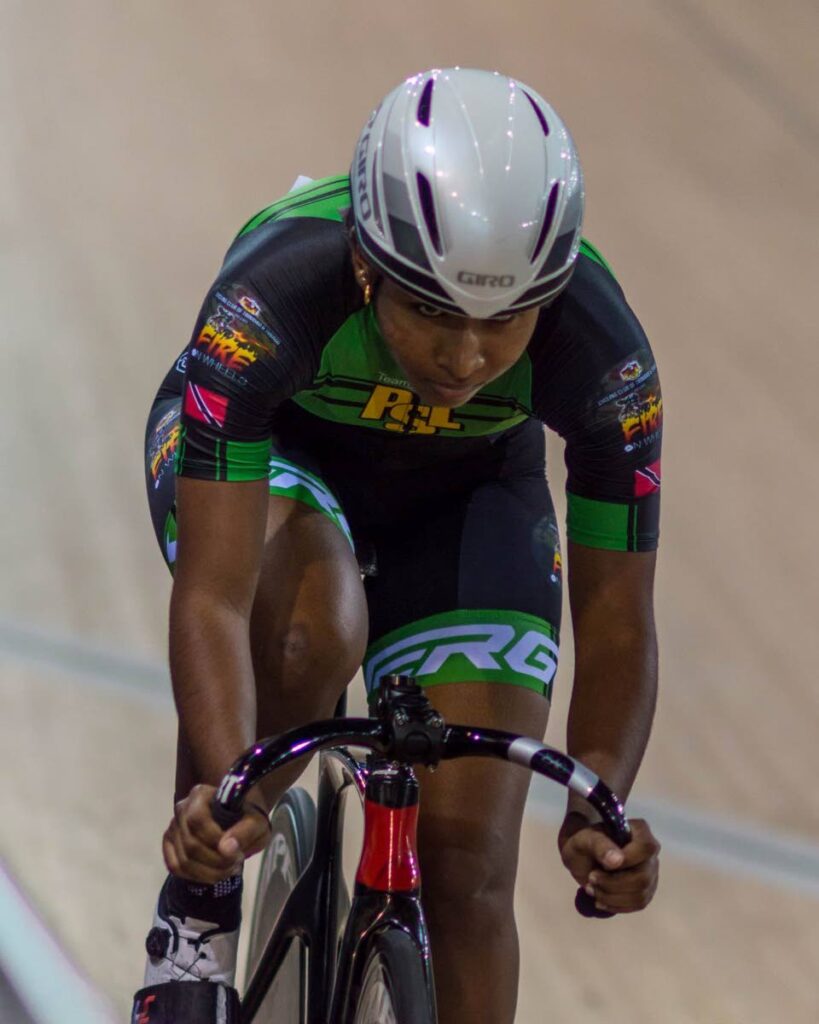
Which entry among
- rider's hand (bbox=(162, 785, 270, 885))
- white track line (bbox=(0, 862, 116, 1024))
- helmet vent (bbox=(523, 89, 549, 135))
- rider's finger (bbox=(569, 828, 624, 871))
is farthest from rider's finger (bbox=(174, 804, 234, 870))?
white track line (bbox=(0, 862, 116, 1024))

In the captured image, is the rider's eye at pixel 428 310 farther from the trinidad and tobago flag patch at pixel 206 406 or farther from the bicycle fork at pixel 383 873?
the bicycle fork at pixel 383 873

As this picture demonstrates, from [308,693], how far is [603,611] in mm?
378

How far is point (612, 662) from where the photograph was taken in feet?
5.98

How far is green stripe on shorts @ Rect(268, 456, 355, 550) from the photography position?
6.59 ft

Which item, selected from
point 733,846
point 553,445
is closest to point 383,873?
point 733,846

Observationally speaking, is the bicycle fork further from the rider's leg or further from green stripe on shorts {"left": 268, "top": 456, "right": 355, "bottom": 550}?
green stripe on shorts {"left": 268, "top": 456, "right": 355, "bottom": 550}

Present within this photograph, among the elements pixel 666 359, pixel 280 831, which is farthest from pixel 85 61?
pixel 280 831

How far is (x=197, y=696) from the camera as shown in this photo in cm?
167

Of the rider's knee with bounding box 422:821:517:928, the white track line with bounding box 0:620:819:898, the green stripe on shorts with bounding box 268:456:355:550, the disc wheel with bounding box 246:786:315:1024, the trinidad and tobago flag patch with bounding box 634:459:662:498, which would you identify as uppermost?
the trinidad and tobago flag patch with bounding box 634:459:662:498

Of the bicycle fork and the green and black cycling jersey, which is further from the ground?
the green and black cycling jersey

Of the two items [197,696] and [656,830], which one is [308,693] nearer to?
[197,696]

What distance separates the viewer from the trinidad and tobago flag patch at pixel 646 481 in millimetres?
1876

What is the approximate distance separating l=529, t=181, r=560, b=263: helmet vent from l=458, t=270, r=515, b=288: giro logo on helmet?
4 cm

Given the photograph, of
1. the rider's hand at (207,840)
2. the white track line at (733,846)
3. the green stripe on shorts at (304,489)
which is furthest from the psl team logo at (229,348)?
the white track line at (733,846)
